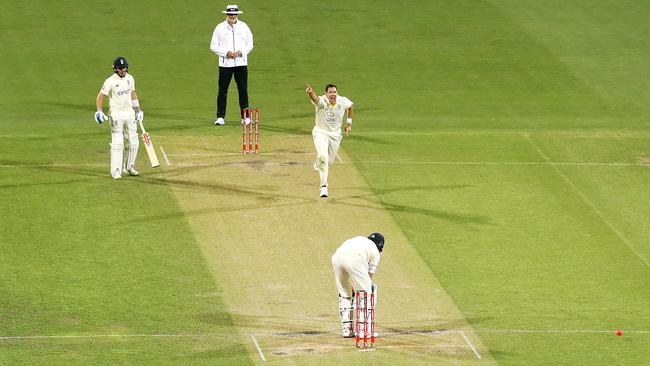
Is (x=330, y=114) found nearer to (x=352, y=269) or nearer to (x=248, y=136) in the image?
(x=248, y=136)

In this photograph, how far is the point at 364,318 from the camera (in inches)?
933

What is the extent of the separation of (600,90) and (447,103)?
422 cm

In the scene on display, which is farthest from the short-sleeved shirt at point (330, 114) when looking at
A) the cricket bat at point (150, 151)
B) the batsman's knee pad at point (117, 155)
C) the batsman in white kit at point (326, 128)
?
the batsman's knee pad at point (117, 155)

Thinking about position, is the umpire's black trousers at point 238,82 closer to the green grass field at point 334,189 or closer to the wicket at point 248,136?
the wicket at point 248,136

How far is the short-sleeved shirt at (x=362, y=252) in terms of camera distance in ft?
77.8

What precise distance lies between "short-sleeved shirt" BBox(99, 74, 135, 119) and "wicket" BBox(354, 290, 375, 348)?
8.92 m

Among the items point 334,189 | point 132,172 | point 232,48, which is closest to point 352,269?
point 334,189

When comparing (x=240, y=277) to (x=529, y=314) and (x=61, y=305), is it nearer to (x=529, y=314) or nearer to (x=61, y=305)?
(x=61, y=305)

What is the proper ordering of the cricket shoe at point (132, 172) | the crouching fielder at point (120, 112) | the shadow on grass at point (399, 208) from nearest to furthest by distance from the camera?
1. the shadow on grass at point (399, 208)
2. the crouching fielder at point (120, 112)
3. the cricket shoe at point (132, 172)

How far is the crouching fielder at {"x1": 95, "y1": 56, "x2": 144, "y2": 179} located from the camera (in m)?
30.7

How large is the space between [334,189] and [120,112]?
14.7 feet

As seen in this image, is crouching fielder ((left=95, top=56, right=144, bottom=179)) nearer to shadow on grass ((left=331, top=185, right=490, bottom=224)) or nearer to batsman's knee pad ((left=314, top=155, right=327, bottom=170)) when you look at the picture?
batsman's knee pad ((left=314, top=155, right=327, bottom=170))

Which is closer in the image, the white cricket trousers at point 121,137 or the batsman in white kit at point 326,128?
the batsman in white kit at point 326,128

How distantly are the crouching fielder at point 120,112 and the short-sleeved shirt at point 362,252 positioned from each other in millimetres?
8414
